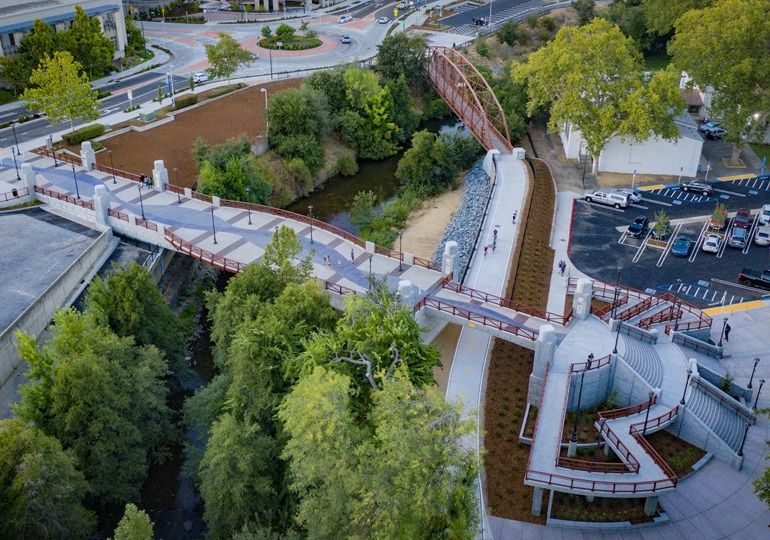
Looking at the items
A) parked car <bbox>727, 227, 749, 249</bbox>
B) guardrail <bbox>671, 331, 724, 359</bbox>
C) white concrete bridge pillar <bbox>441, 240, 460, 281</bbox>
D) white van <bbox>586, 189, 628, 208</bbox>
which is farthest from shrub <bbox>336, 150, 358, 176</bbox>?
guardrail <bbox>671, 331, 724, 359</bbox>

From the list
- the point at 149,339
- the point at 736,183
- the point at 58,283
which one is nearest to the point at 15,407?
the point at 149,339

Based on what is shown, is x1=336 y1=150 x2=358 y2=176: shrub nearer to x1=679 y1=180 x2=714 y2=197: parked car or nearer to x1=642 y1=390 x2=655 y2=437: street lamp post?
x1=679 y1=180 x2=714 y2=197: parked car

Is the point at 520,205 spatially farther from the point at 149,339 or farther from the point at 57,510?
the point at 57,510

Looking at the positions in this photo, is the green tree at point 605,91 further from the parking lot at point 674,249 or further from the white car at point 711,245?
the white car at point 711,245

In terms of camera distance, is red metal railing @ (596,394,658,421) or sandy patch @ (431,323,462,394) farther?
sandy patch @ (431,323,462,394)

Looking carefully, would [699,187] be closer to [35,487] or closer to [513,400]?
[513,400]

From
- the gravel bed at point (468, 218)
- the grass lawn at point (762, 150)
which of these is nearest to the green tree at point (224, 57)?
the gravel bed at point (468, 218)

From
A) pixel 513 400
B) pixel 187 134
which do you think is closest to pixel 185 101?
pixel 187 134
